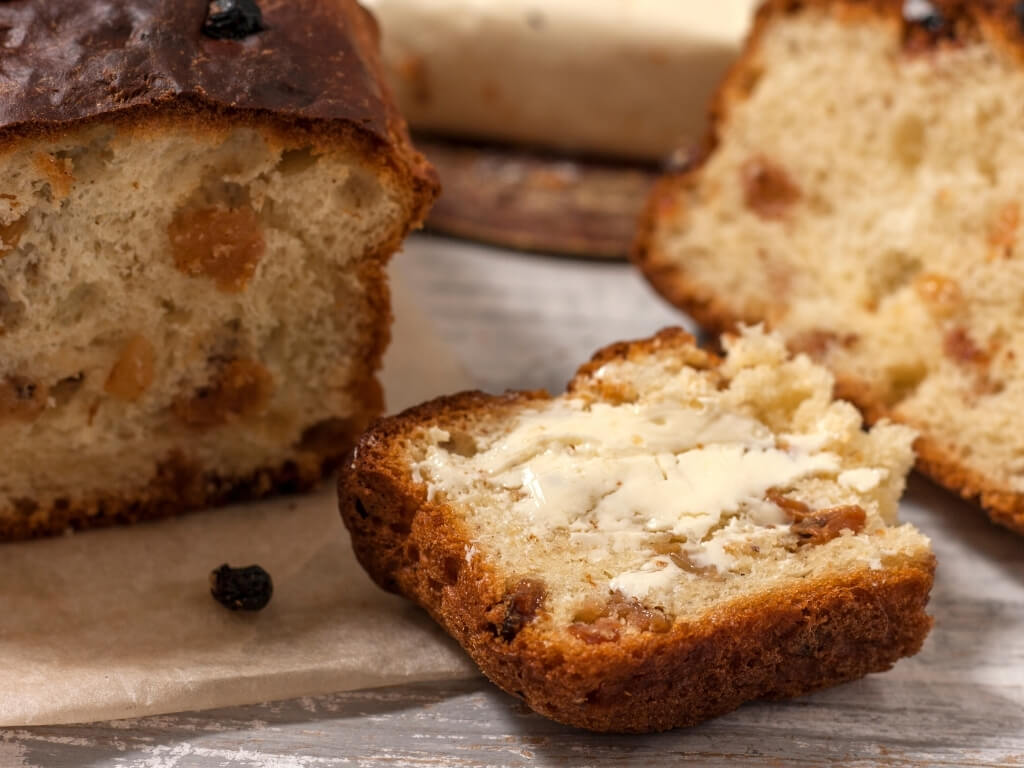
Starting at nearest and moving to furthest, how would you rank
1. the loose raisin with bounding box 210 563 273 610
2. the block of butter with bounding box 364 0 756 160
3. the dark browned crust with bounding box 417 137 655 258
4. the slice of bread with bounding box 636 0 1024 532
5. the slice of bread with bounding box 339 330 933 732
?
the slice of bread with bounding box 339 330 933 732, the loose raisin with bounding box 210 563 273 610, the slice of bread with bounding box 636 0 1024 532, the dark browned crust with bounding box 417 137 655 258, the block of butter with bounding box 364 0 756 160

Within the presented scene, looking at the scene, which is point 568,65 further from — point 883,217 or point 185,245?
point 185,245

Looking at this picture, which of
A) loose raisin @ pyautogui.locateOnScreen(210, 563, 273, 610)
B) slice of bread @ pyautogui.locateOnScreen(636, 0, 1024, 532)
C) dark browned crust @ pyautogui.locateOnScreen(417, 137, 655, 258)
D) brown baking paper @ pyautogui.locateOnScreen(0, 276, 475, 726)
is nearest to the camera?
brown baking paper @ pyautogui.locateOnScreen(0, 276, 475, 726)

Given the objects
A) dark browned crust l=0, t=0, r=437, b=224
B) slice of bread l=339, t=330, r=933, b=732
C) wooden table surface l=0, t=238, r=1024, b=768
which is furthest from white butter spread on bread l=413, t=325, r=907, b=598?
dark browned crust l=0, t=0, r=437, b=224

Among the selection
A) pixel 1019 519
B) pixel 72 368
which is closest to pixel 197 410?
pixel 72 368

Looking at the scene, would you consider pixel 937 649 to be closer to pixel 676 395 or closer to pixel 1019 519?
pixel 1019 519

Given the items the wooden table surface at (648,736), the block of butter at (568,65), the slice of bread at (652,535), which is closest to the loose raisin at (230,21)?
the slice of bread at (652,535)

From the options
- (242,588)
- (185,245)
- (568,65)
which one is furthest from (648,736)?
A: (568,65)

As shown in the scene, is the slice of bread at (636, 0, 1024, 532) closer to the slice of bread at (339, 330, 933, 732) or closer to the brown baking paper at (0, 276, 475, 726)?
the slice of bread at (339, 330, 933, 732)

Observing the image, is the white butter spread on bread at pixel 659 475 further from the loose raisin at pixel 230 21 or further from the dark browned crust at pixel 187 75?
the loose raisin at pixel 230 21
